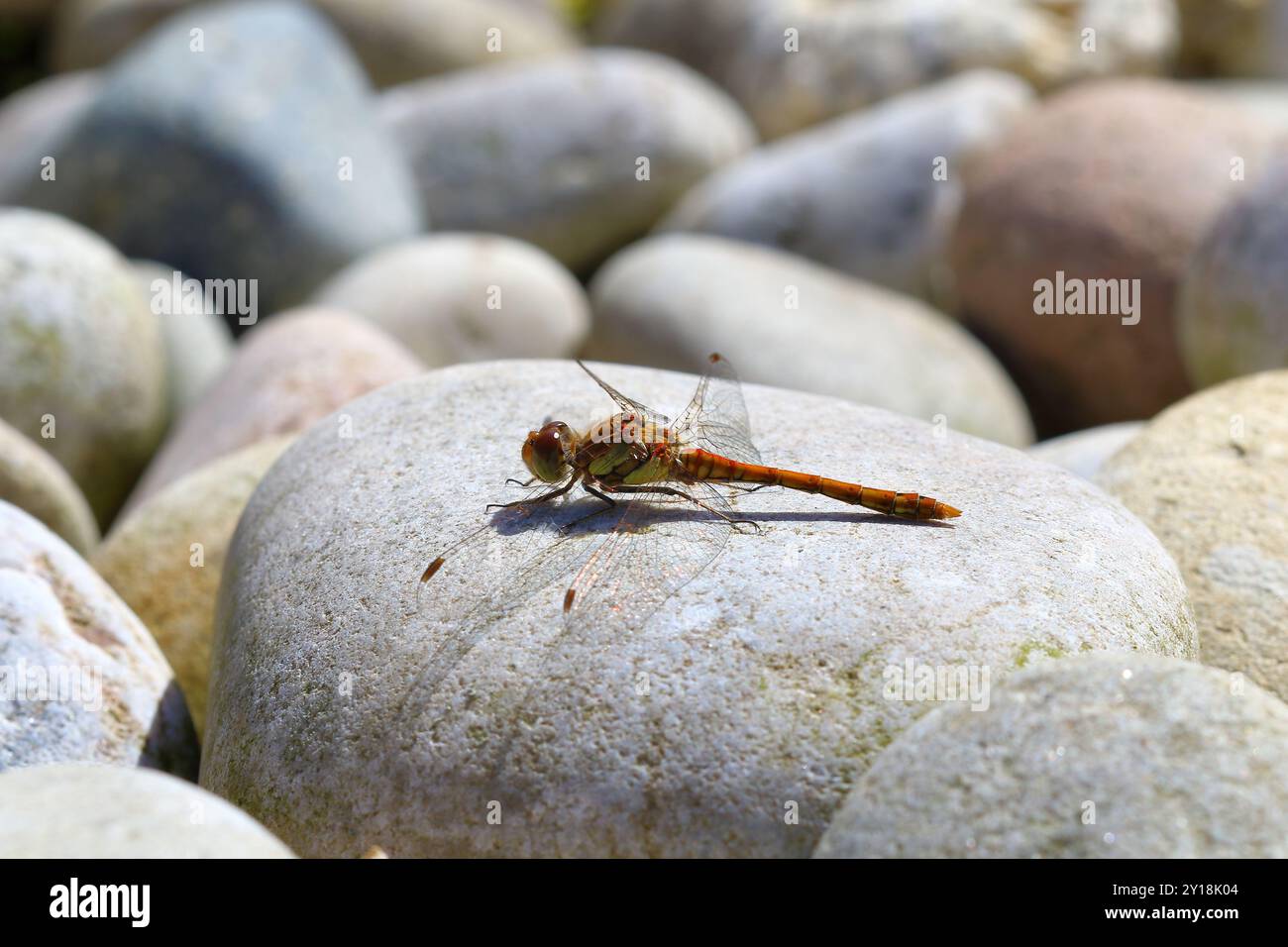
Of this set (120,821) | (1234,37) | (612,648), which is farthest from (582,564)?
(1234,37)

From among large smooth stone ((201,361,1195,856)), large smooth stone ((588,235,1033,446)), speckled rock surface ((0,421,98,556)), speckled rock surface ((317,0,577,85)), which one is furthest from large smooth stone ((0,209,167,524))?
A: speckled rock surface ((317,0,577,85))

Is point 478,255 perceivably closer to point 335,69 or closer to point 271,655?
point 335,69

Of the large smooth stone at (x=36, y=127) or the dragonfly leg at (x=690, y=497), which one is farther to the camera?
the large smooth stone at (x=36, y=127)

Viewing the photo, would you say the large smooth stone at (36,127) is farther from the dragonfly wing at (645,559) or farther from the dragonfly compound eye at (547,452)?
the dragonfly wing at (645,559)

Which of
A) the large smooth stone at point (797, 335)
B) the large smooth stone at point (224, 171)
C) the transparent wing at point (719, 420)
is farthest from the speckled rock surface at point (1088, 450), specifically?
the large smooth stone at point (224, 171)

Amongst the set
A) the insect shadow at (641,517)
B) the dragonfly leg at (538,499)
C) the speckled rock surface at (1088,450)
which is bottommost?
the speckled rock surface at (1088,450)
